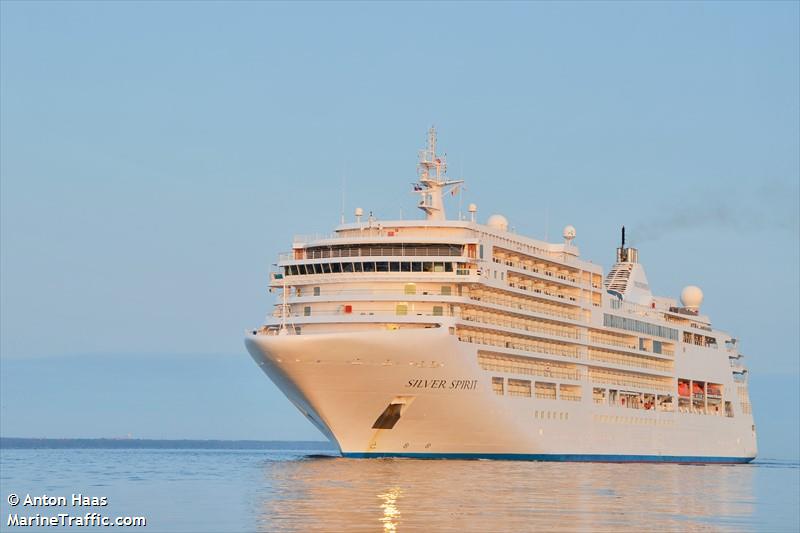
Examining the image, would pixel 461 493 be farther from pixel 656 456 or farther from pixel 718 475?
pixel 656 456

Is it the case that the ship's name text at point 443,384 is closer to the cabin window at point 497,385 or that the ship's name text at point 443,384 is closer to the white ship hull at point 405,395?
the white ship hull at point 405,395

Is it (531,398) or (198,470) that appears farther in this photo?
(531,398)

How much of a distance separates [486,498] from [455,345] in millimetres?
19309

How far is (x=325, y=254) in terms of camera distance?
6425 centimetres

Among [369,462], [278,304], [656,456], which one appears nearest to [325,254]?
[278,304]

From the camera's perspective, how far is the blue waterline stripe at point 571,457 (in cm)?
6056

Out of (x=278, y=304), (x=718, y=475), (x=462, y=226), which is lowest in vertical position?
(x=718, y=475)

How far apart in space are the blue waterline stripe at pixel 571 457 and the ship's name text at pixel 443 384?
11.7ft

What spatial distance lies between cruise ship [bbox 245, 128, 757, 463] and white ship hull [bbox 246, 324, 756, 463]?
0.07 m

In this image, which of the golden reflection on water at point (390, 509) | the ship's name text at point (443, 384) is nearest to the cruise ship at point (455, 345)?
the ship's name text at point (443, 384)

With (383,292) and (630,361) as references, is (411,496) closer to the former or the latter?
(383,292)

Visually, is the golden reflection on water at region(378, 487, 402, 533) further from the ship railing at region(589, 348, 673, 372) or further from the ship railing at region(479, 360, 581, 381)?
the ship railing at region(589, 348, 673, 372)

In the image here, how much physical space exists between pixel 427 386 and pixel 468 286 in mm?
6869

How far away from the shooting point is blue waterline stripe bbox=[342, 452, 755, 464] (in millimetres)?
60562
